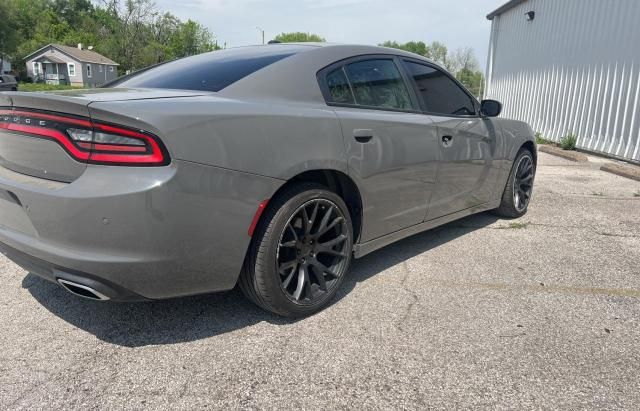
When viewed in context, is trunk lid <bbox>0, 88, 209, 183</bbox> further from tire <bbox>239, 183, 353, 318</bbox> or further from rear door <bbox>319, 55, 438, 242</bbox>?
rear door <bbox>319, 55, 438, 242</bbox>

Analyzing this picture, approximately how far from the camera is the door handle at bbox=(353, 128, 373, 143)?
118 inches

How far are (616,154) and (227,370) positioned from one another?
9347 mm

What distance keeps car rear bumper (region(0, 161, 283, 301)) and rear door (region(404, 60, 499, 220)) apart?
1.79 metres

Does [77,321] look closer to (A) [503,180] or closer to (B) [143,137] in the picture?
(B) [143,137]

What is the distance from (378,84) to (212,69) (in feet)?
3.57

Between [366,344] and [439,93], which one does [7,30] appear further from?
[366,344]

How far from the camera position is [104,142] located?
218 cm

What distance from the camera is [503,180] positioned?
474 cm

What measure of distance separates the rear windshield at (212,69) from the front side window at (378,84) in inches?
15.3

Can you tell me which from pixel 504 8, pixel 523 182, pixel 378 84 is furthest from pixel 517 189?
pixel 504 8

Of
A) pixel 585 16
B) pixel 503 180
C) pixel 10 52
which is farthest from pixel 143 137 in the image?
pixel 10 52

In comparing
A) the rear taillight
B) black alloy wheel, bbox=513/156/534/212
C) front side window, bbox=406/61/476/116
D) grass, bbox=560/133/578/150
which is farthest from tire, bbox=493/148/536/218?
grass, bbox=560/133/578/150

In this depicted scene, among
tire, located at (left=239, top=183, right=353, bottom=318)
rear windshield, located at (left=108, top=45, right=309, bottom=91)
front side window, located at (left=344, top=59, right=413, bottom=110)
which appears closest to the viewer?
tire, located at (left=239, top=183, right=353, bottom=318)

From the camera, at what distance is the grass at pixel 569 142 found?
10.7 meters
